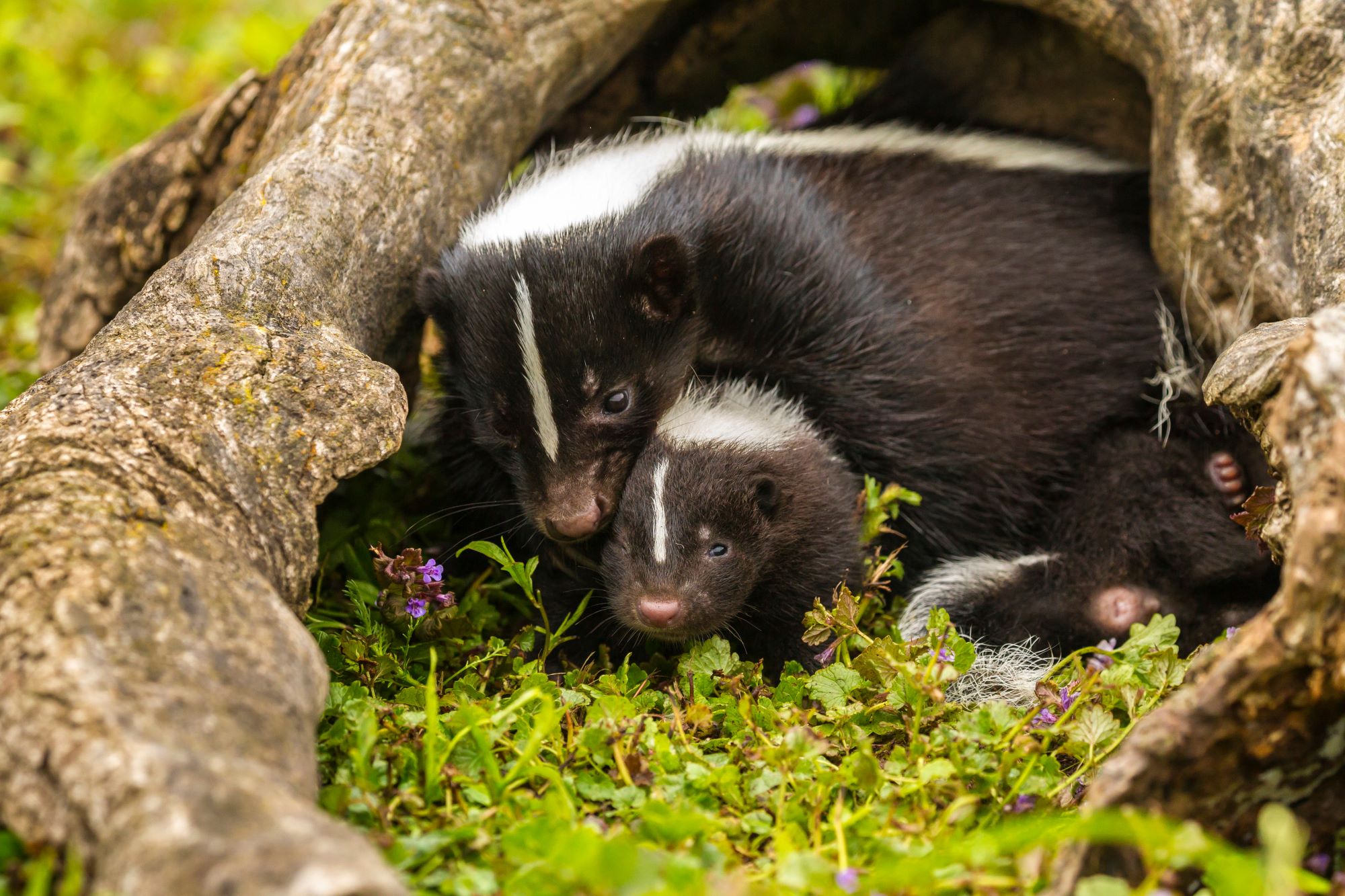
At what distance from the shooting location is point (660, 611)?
339cm

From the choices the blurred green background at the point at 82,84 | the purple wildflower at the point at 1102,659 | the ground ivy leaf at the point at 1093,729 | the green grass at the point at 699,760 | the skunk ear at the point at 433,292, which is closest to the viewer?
the green grass at the point at 699,760

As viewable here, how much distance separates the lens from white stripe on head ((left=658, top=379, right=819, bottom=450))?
3.70 m

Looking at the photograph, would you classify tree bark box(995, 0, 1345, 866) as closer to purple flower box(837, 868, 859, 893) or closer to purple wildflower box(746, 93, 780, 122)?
purple flower box(837, 868, 859, 893)

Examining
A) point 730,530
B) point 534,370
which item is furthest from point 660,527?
point 534,370

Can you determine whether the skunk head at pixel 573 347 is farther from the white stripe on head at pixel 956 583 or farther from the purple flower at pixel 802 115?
the purple flower at pixel 802 115

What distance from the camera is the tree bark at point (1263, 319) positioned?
2184 millimetres

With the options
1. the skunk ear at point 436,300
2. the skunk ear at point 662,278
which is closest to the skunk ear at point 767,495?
the skunk ear at point 662,278

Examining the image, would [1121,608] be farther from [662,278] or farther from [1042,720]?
[662,278]

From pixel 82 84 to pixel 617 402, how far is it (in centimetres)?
514

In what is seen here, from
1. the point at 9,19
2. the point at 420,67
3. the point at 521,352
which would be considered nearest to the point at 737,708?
the point at 521,352

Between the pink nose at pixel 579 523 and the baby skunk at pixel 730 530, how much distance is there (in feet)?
0.24

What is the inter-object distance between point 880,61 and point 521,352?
2.69 meters

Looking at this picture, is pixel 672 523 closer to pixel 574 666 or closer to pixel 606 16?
pixel 574 666

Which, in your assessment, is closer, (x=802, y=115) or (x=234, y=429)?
(x=234, y=429)
